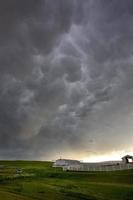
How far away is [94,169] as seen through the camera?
313 feet

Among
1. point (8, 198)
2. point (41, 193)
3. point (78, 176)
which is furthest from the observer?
point (78, 176)

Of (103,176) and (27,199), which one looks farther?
(103,176)

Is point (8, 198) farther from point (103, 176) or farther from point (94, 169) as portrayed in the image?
point (94, 169)

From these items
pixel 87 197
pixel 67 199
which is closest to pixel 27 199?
pixel 67 199

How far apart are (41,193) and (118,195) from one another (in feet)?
42.0

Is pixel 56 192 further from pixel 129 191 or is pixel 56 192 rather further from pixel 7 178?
pixel 7 178

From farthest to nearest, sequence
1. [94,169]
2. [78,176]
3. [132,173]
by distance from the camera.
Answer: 1. [94,169]
2. [78,176]
3. [132,173]

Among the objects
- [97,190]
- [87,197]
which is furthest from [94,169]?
[87,197]

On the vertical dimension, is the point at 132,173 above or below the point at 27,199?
above

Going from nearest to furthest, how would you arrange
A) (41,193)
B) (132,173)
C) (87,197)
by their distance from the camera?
(87,197) → (41,193) → (132,173)

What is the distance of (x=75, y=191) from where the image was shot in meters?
54.9

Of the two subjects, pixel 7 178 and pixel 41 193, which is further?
pixel 7 178

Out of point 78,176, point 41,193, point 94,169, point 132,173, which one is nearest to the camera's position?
point 41,193

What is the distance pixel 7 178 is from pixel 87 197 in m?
42.1
